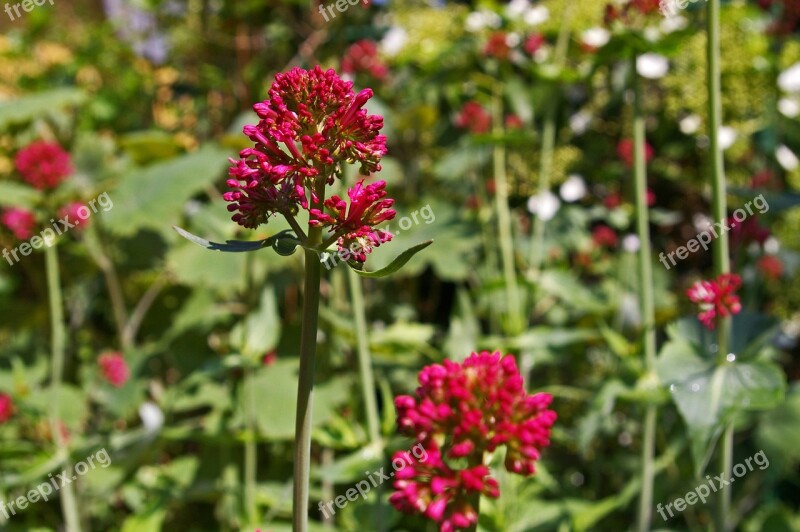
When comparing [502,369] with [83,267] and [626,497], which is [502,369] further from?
[83,267]

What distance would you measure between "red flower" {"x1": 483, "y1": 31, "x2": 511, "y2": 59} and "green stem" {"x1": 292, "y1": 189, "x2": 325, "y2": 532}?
156 cm

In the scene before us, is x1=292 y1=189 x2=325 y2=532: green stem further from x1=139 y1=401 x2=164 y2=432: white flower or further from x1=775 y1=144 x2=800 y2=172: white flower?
x1=775 y1=144 x2=800 y2=172: white flower

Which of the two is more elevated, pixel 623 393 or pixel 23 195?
pixel 23 195

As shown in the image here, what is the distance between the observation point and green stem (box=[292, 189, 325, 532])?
63 cm

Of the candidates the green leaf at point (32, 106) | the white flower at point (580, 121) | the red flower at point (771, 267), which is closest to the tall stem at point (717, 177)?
the red flower at point (771, 267)

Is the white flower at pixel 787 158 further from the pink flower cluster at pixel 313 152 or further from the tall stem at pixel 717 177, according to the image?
the pink flower cluster at pixel 313 152

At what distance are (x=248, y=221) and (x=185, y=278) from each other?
1.48 m

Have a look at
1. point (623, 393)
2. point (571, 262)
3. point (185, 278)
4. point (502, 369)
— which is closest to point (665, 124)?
point (571, 262)

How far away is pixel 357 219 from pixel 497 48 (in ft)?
5.17

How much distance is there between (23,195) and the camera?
5.73ft

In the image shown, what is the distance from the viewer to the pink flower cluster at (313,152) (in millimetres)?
634

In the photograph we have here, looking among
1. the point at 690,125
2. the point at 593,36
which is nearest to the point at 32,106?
the point at 593,36

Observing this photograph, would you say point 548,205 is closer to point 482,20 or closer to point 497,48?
point 497,48

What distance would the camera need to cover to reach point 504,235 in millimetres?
1963
